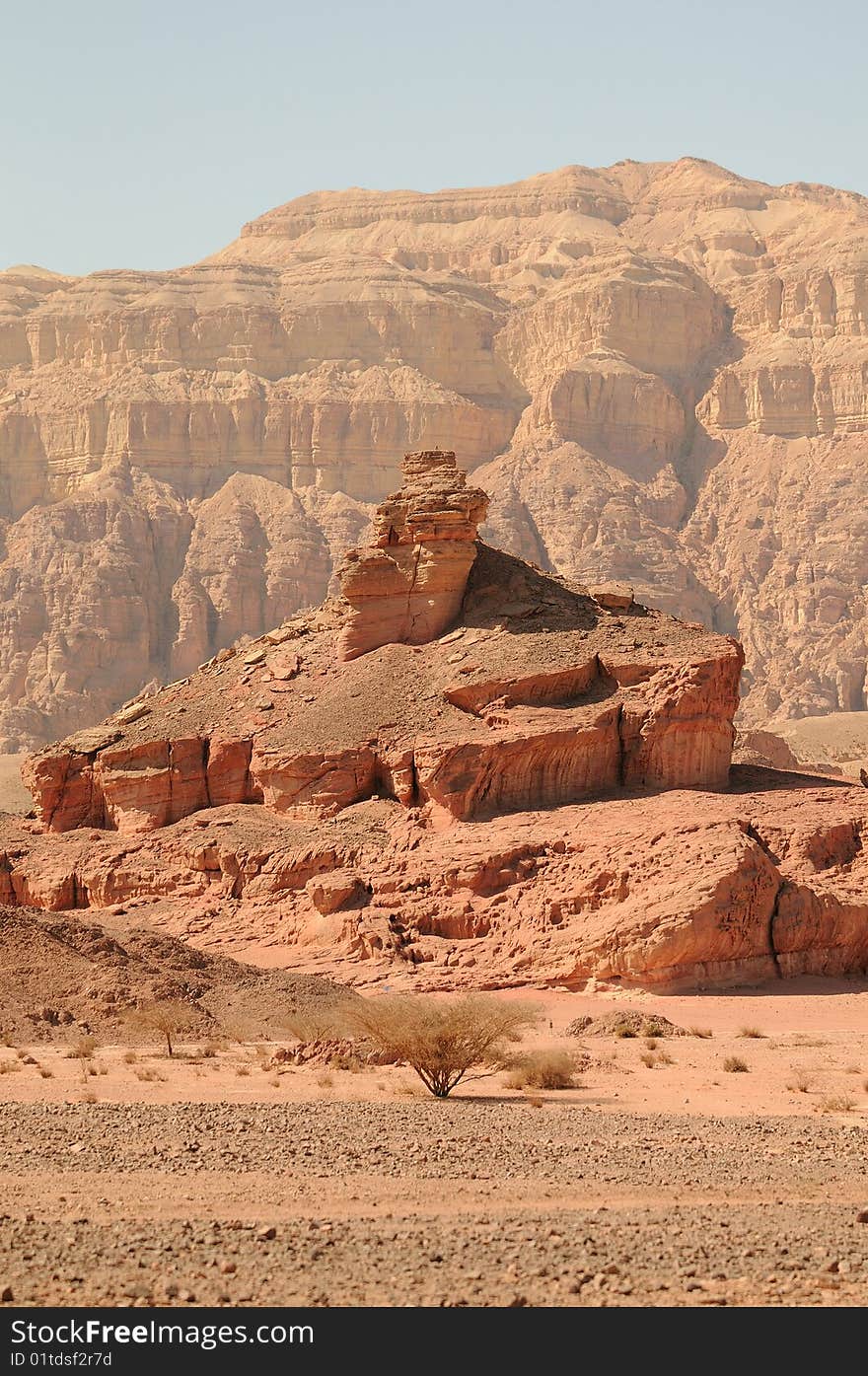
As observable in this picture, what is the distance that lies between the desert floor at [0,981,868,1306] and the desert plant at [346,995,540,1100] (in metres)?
0.36

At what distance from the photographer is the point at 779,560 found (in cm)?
11644

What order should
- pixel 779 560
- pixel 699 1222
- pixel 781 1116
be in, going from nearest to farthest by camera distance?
pixel 699 1222 → pixel 781 1116 → pixel 779 560

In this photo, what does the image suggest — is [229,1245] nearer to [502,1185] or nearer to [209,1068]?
[502,1185]

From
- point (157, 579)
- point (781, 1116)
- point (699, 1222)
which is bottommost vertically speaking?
point (157, 579)

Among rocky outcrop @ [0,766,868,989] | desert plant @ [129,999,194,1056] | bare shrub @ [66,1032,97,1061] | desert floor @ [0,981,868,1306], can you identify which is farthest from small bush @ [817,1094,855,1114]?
rocky outcrop @ [0,766,868,989]

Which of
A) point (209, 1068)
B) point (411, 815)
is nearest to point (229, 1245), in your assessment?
point (209, 1068)

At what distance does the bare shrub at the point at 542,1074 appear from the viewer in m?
23.9

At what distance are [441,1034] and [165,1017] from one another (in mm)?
5284

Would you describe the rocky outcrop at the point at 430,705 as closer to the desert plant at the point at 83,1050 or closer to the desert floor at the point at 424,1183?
the desert floor at the point at 424,1183

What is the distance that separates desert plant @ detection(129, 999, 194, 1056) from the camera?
2664cm

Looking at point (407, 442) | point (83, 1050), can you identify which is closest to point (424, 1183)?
point (83, 1050)

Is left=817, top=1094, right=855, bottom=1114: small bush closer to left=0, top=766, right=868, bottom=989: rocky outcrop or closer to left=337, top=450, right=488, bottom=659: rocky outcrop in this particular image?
left=0, top=766, right=868, bottom=989: rocky outcrop

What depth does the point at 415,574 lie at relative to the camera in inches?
1714

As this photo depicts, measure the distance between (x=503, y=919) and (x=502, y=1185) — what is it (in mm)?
18324
